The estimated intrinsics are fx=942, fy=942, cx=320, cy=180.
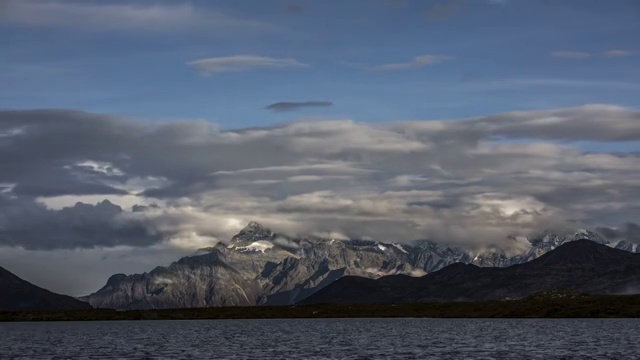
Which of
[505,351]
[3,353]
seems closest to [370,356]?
[505,351]

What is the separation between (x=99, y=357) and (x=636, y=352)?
9459cm

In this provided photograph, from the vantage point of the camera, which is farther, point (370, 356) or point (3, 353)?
point (3, 353)

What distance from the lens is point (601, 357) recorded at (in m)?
152

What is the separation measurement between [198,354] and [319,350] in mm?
23447

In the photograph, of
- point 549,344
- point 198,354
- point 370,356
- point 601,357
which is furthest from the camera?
point 549,344

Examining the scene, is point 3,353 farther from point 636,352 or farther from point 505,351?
point 636,352

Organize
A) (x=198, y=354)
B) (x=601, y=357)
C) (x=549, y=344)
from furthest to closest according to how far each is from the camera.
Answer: (x=549, y=344)
(x=198, y=354)
(x=601, y=357)

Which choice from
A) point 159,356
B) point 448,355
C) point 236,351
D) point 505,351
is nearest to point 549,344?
point 505,351

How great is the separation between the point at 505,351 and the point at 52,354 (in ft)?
281

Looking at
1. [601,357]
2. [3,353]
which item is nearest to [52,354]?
[3,353]

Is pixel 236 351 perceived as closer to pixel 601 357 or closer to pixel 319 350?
pixel 319 350

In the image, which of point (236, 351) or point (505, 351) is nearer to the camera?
point (505, 351)

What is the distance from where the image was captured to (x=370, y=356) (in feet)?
531

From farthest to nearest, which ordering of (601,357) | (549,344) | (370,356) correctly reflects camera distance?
(549,344) < (370,356) < (601,357)
